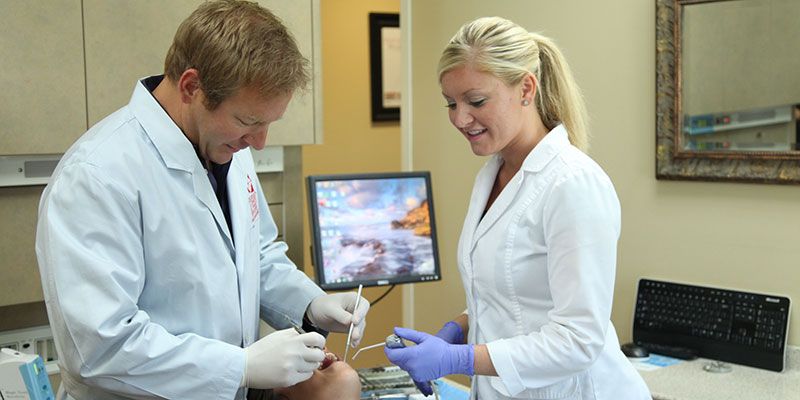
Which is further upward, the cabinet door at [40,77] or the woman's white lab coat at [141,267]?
the cabinet door at [40,77]

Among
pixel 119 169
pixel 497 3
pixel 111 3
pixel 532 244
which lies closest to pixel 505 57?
pixel 532 244

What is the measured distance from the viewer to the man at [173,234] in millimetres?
1354

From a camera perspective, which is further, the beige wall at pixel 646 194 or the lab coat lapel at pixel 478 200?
the beige wall at pixel 646 194

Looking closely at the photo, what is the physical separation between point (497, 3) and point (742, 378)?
1612 mm

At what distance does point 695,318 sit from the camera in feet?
8.80

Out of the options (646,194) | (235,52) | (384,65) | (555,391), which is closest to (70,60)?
(235,52)

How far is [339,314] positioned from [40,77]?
981 mm

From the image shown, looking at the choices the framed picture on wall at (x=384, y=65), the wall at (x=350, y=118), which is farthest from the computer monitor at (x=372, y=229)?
the framed picture on wall at (x=384, y=65)

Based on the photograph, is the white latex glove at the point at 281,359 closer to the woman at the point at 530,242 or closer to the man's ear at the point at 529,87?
the woman at the point at 530,242

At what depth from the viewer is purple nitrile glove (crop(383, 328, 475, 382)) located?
62.9 inches

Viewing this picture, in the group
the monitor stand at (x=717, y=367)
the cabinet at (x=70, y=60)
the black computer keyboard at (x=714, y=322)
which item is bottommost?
the monitor stand at (x=717, y=367)

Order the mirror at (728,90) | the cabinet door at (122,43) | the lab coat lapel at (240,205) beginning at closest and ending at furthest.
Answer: the lab coat lapel at (240,205) < the cabinet door at (122,43) < the mirror at (728,90)

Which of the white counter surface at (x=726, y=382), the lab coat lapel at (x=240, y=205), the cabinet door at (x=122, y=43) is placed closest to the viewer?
the lab coat lapel at (x=240, y=205)

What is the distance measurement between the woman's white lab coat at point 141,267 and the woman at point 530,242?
15.8 inches
